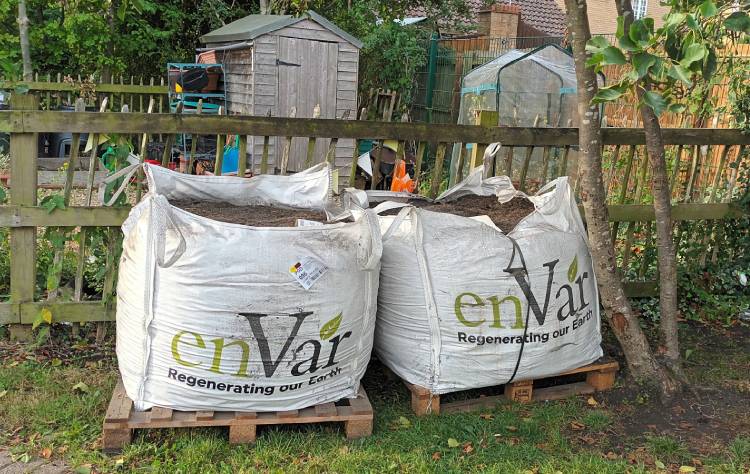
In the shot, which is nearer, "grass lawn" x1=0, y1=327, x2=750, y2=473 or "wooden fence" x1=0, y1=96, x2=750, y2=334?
"grass lawn" x1=0, y1=327, x2=750, y2=473

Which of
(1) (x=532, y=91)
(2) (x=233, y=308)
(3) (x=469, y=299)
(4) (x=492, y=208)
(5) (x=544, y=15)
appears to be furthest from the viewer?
(5) (x=544, y=15)

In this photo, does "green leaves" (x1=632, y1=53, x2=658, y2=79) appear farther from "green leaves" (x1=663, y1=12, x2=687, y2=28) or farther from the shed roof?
the shed roof

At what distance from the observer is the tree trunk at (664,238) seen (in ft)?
12.6

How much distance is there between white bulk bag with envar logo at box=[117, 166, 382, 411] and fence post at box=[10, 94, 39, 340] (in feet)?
3.51

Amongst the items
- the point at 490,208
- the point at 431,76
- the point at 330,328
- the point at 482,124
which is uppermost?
the point at 431,76

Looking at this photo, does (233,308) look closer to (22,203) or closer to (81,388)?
(81,388)

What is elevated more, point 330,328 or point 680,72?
point 680,72

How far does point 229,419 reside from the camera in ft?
10.5

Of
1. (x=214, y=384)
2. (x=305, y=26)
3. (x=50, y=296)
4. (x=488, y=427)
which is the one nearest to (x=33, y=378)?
(x=50, y=296)

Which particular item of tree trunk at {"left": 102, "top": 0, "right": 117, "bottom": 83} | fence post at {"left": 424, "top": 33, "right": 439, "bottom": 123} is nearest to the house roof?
fence post at {"left": 424, "top": 33, "right": 439, "bottom": 123}

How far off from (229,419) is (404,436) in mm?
816

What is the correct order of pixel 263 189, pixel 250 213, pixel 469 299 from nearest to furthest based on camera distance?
pixel 469 299
pixel 250 213
pixel 263 189

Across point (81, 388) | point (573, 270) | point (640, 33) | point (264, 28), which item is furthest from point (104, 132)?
point (264, 28)

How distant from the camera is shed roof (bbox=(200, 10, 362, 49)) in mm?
10258
